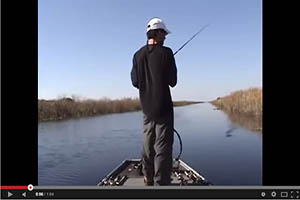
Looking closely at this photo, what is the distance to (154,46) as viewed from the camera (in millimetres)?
1425

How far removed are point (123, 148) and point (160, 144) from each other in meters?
2.01

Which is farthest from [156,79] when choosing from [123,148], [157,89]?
[123,148]

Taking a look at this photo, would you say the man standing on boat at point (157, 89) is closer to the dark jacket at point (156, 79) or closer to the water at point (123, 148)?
the dark jacket at point (156, 79)

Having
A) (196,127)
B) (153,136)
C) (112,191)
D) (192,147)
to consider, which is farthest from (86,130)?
(112,191)

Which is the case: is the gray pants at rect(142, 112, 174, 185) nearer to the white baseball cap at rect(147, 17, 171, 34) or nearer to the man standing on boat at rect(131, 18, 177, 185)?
the man standing on boat at rect(131, 18, 177, 185)

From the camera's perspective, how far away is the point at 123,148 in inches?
134

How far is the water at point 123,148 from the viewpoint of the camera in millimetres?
2252

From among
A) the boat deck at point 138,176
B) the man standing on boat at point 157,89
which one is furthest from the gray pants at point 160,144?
the boat deck at point 138,176

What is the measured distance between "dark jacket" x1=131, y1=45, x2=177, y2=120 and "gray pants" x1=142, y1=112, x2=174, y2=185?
0.04 meters

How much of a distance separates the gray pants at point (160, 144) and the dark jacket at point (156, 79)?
0.04m

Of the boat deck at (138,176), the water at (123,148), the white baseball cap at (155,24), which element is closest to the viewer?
the white baseball cap at (155,24)

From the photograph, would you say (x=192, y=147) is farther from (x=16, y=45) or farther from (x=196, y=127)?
→ (x=16, y=45)
